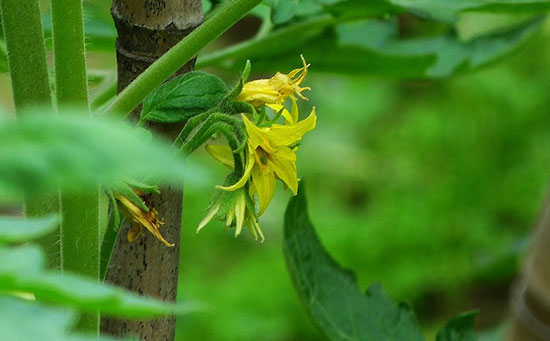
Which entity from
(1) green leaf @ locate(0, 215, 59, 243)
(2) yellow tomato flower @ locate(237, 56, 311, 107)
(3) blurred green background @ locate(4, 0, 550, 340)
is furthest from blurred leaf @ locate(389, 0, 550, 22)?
(3) blurred green background @ locate(4, 0, 550, 340)

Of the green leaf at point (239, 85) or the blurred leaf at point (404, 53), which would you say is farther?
the blurred leaf at point (404, 53)

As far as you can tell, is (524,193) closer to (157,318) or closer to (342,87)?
(342,87)

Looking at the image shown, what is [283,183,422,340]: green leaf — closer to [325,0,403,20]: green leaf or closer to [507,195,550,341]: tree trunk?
[325,0,403,20]: green leaf

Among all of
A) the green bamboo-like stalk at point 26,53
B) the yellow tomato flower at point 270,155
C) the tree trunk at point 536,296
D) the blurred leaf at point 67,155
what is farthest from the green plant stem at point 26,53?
the tree trunk at point 536,296

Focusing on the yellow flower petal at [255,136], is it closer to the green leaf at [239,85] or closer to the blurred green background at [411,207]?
the green leaf at [239,85]

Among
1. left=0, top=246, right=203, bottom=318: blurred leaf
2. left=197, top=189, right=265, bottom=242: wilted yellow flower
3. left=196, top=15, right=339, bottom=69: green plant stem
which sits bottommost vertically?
left=196, top=15, right=339, bottom=69: green plant stem

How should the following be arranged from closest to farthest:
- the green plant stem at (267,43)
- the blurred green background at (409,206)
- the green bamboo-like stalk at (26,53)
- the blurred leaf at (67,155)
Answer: the blurred leaf at (67,155) < the green bamboo-like stalk at (26,53) < the green plant stem at (267,43) < the blurred green background at (409,206)

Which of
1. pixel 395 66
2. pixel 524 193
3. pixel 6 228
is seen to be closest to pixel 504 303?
pixel 524 193
